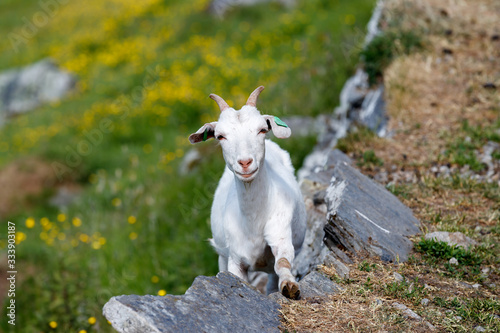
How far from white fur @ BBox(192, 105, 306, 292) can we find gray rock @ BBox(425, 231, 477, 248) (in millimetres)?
1305

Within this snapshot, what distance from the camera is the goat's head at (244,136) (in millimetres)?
4266

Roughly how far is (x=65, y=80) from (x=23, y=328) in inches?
489

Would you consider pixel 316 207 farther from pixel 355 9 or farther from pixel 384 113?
pixel 355 9

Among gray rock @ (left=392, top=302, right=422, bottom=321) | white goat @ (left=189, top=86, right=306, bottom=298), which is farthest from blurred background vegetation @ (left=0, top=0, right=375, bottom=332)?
gray rock @ (left=392, top=302, right=422, bottom=321)

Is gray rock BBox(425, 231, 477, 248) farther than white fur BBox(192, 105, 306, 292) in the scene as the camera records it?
Yes

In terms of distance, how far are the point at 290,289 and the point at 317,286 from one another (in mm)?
326

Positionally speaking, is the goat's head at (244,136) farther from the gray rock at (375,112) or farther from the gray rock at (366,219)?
the gray rock at (375,112)

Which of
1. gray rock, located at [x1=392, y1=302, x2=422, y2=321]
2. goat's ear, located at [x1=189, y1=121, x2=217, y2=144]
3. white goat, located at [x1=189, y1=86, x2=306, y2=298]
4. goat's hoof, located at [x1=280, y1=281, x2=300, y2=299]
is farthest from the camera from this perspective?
goat's ear, located at [x1=189, y1=121, x2=217, y2=144]

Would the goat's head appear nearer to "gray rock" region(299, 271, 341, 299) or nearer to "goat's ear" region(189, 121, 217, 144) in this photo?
"goat's ear" region(189, 121, 217, 144)

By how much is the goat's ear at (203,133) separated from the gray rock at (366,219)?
1429 mm

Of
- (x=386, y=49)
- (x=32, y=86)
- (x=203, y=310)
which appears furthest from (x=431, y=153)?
(x=32, y=86)

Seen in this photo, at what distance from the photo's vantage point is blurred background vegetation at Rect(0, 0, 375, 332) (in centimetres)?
814

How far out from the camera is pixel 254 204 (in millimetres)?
4711

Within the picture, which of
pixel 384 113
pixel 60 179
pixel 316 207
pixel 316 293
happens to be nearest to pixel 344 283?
pixel 316 293
